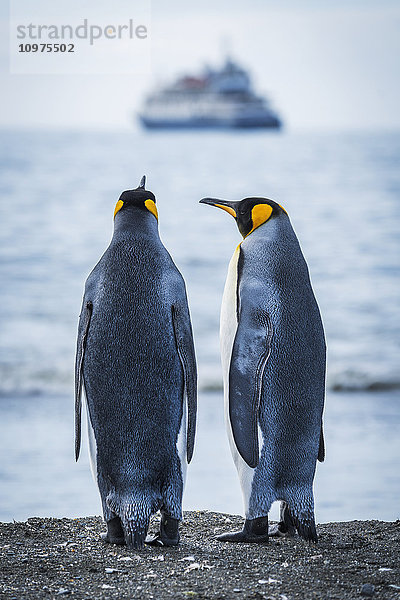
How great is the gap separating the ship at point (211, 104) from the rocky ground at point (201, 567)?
37.7 m

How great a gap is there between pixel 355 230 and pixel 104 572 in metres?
16.7

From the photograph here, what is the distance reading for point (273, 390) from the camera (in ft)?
11.3

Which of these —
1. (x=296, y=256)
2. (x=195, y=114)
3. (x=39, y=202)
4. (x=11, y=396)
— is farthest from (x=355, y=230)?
(x=195, y=114)

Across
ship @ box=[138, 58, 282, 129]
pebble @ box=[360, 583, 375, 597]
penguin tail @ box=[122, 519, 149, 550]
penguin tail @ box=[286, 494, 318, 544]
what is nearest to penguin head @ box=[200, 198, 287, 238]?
penguin tail @ box=[286, 494, 318, 544]

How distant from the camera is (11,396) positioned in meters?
8.11

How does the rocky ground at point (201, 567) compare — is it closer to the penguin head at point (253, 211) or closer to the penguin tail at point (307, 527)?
the penguin tail at point (307, 527)

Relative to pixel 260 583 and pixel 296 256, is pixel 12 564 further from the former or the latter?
pixel 296 256

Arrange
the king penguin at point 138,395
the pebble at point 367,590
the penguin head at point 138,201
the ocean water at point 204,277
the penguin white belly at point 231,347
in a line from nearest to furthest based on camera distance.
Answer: the pebble at point 367,590
the king penguin at point 138,395
the penguin white belly at point 231,347
the penguin head at point 138,201
the ocean water at point 204,277

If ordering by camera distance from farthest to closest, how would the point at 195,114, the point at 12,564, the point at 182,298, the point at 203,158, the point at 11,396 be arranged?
the point at 195,114, the point at 203,158, the point at 11,396, the point at 182,298, the point at 12,564

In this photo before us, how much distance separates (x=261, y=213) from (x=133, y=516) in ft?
4.30

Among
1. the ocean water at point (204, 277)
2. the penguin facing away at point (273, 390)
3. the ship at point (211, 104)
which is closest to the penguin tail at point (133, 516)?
the penguin facing away at point (273, 390)

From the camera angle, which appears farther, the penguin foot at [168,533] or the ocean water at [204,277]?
the ocean water at [204,277]

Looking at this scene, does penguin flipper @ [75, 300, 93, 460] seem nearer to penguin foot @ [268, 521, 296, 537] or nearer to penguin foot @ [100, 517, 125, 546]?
penguin foot @ [100, 517, 125, 546]

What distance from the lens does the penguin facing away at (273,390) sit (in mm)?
3393
